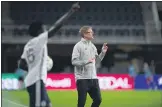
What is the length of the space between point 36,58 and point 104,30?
2964 cm

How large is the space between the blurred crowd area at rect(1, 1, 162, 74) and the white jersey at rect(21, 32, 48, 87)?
28.4 meters

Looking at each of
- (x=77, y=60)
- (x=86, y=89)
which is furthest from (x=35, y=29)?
(x=86, y=89)

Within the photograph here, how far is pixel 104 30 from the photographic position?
3631 centimetres

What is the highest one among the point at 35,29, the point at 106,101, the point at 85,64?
the point at 35,29

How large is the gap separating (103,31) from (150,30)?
345 centimetres

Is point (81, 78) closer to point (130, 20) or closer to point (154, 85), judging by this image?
point (154, 85)

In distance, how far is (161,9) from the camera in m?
37.2

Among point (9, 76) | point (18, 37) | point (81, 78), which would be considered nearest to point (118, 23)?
point (18, 37)

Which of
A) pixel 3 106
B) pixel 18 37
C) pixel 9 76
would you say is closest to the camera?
pixel 3 106

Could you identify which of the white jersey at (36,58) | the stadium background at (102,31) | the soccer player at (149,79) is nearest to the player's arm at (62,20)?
the white jersey at (36,58)

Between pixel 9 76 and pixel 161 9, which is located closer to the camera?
pixel 9 76

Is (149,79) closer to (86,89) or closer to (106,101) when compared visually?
(106,101)

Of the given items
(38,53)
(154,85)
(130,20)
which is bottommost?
(154,85)

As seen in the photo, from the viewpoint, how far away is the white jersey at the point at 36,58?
677cm
